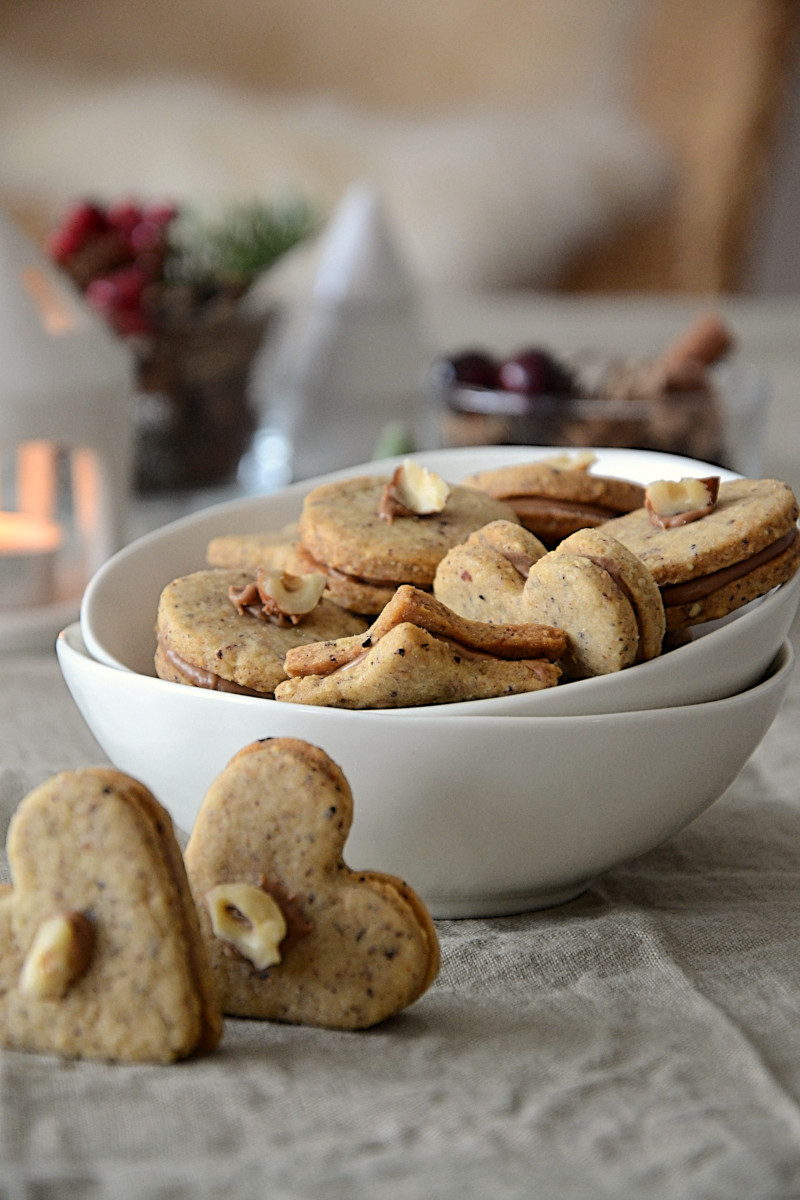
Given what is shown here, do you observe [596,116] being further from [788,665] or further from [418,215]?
[788,665]

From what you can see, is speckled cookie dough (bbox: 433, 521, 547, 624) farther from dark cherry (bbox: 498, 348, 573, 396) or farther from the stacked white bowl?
dark cherry (bbox: 498, 348, 573, 396)

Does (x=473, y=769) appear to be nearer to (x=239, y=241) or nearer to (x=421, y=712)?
(x=421, y=712)

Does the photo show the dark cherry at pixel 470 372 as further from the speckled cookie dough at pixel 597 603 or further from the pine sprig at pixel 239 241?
the speckled cookie dough at pixel 597 603

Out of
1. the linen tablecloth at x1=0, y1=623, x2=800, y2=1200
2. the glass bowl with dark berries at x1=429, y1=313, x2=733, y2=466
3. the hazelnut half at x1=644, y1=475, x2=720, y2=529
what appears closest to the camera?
the linen tablecloth at x1=0, y1=623, x2=800, y2=1200

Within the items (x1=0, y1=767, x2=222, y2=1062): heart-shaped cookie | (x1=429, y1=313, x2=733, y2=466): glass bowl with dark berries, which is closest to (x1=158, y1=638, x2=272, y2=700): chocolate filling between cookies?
(x1=0, y1=767, x2=222, y2=1062): heart-shaped cookie

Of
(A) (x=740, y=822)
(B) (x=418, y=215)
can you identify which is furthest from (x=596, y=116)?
(A) (x=740, y=822)

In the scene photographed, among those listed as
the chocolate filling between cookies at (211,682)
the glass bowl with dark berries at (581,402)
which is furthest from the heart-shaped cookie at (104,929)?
the glass bowl with dark berries at (581,402)

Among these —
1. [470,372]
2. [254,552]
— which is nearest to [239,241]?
[470,372]
